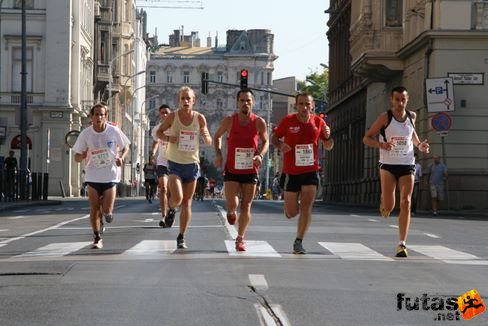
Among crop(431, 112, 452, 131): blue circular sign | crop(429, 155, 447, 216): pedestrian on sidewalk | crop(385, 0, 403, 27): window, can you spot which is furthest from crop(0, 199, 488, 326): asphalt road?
crop(385, 0, 403, 27): window

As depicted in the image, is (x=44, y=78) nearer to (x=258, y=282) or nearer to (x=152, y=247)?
(x=152, y=247)

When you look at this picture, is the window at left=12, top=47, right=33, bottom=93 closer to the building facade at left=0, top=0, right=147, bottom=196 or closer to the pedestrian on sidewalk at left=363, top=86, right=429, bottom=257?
Answer: the building facade at left=0, top=0, right=147, bottom=196

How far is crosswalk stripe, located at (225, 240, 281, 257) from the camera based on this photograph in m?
14.9

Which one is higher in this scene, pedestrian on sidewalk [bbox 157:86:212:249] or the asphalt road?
pedestrian on sidewalk [bbox 157:86:212:249]

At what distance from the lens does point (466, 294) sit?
10.8 m

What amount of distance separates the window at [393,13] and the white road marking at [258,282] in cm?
4091

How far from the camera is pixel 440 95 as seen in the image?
3706 cm

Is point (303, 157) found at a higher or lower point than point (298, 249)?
higher

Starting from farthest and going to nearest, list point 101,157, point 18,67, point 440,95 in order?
point 18,67 < point 440,95 < point 101,157

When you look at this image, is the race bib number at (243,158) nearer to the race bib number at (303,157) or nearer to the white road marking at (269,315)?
the race bib number at (303,157)

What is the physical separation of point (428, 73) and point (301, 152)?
28.6 meters

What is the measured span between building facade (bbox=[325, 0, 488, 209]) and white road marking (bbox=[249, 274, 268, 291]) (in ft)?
83.5

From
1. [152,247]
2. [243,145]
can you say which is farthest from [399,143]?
[152,247]

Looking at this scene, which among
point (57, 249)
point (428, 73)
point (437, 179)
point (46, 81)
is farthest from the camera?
point (46, 81)
